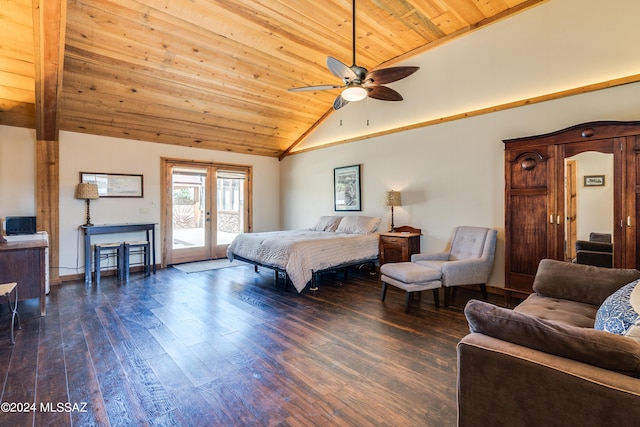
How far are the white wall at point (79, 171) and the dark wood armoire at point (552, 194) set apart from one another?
560 cm

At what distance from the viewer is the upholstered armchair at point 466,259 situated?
359cm

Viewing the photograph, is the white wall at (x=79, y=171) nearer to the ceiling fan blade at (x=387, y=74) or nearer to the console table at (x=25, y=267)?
the console table at (x=25, y=267)

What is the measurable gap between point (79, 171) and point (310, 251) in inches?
163

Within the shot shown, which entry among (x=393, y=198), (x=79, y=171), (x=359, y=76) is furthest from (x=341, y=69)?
(x=79, y=171)

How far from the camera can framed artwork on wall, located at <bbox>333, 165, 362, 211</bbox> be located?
5.92 m

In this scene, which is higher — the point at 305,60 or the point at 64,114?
the point at 305,60

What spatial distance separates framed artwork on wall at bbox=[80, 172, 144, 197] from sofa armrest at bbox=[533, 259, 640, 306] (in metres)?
6.17

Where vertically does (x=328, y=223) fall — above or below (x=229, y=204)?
below

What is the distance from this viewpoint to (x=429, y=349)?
2.56 m

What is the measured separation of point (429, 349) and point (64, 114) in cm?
583

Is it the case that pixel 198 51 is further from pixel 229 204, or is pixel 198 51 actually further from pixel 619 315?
pixel 619 315

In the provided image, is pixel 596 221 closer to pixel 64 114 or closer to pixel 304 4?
pixel 304 4

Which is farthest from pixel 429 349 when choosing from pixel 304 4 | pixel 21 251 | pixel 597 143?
pixel 21 251

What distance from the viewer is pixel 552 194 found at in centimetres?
329
